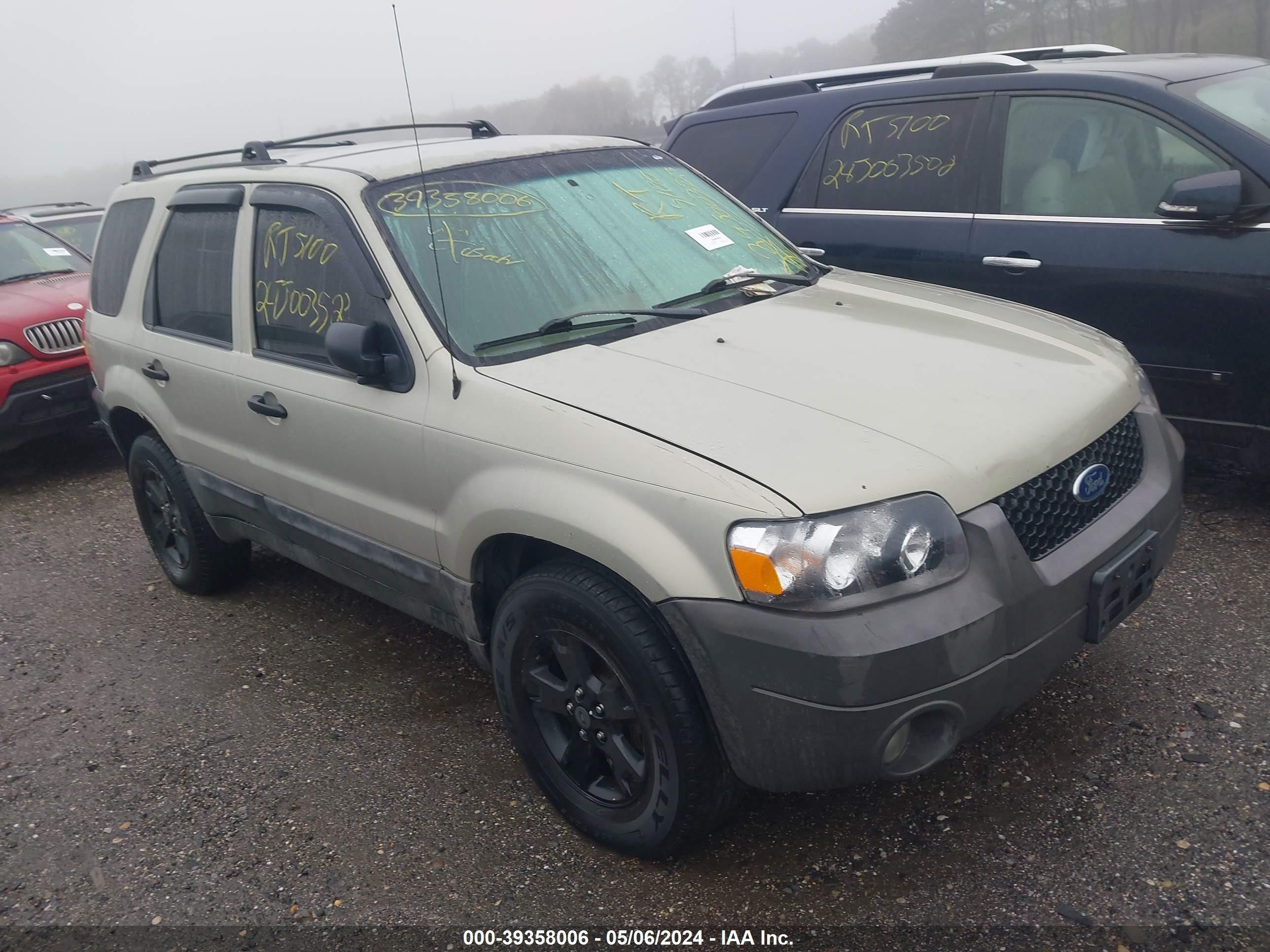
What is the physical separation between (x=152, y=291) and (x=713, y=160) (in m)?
2.93

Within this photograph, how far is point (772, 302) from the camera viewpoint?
324 centimetres

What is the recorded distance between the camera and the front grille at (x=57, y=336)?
21.5ft

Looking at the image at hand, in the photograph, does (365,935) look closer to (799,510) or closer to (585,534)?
(585,534)

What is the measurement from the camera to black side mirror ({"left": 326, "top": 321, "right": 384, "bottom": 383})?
283 centimetres

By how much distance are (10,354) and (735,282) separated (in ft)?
17.1

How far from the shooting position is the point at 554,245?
10.4ft

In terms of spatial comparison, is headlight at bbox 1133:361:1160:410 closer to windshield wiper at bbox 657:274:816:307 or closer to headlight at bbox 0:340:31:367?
windshield wiper at bbox 657:274:816:307

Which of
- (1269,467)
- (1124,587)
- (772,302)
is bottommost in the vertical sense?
(1269,467)

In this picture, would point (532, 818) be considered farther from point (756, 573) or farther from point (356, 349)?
point (356, 349)

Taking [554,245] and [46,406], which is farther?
[46,406]

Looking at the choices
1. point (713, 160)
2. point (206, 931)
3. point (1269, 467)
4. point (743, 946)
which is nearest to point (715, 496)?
point (743, 946)

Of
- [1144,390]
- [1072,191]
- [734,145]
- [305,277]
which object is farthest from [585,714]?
[734,145]

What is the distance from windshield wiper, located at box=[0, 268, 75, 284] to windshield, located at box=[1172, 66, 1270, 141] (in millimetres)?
7303

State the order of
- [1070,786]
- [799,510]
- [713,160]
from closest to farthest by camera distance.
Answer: [799,510] → [1070,786] → [713,160]
